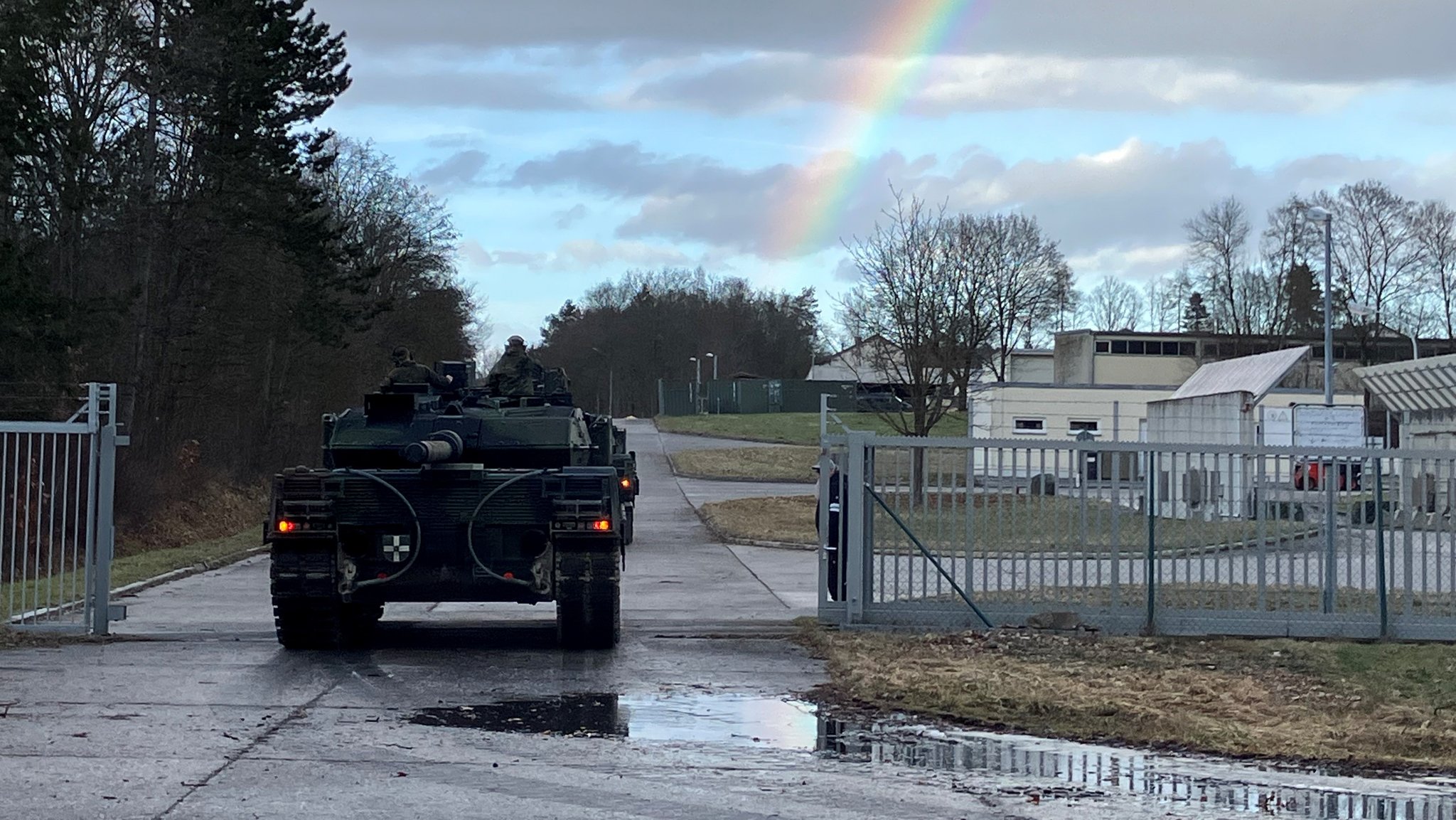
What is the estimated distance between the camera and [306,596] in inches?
487

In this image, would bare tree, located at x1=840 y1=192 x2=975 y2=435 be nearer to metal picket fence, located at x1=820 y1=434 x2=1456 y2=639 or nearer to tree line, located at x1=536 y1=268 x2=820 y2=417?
metal picket fence, located at x1=820 y1=434 x2=1456 y2=639

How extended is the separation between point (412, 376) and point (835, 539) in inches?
172

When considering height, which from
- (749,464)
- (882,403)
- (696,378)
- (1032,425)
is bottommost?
(749,464)

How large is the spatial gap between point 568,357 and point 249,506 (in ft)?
269

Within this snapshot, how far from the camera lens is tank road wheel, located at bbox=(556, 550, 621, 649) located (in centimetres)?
1248

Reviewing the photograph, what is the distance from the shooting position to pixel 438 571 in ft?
41.7

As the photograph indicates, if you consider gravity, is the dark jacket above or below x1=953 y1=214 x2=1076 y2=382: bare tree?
below

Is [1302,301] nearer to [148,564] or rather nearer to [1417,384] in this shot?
[1417,384]

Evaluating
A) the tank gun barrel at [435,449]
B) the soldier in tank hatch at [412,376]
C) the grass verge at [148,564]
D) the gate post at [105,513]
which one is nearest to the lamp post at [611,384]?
the grass verge at [148,564]

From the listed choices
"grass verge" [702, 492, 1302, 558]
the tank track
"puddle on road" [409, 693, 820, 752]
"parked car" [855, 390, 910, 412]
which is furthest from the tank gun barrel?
"parked car" [855, 390, 910, 412]

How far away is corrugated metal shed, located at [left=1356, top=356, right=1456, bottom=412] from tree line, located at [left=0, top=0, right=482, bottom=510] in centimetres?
2250

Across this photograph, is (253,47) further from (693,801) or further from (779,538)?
(693,801)

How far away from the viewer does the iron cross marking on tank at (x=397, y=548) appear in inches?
498

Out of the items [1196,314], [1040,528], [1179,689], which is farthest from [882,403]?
[1196,314]
